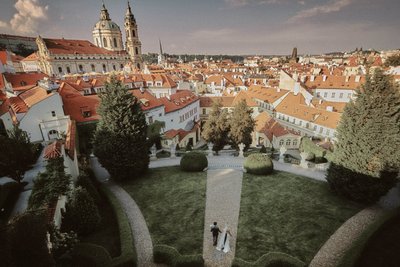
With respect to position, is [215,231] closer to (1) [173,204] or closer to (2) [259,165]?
(1) [173,204]

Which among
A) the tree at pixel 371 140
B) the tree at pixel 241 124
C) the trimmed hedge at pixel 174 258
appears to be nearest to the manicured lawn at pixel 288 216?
the tree at pixel 371 140

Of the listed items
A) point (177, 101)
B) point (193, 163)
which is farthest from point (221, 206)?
point (177, 101)

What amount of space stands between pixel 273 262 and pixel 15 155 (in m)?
19.2

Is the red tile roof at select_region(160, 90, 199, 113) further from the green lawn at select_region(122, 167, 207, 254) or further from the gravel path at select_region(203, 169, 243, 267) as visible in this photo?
the gravel path at select_region(203, 169, 243, 267)

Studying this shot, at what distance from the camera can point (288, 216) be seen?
15.5 m

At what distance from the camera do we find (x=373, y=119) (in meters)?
15.3

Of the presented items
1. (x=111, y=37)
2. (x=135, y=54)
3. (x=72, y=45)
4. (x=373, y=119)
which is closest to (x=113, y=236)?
(x=373, y=119)

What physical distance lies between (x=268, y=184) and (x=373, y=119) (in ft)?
30.3

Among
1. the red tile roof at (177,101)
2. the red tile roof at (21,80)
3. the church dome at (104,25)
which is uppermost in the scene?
the church dome at (104,25)

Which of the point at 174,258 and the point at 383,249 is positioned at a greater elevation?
the point at 174,258

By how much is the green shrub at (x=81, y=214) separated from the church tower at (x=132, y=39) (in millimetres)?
111226

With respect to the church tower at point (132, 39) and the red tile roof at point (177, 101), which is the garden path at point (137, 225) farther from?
the church tower at point (132, 39)

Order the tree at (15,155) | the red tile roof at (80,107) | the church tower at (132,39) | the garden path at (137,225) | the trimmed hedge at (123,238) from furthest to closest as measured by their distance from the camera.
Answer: the church tower at (132,39) < the red tile roof at (80,107) < the tree at (15,155) < the garden path at (137,225) < the trimmed hedge at (123,238)

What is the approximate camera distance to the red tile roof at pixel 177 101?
140 ft
